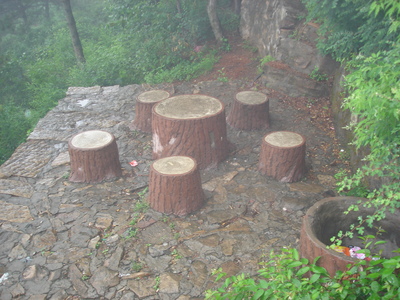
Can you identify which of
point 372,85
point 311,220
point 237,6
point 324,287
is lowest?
point 311,220

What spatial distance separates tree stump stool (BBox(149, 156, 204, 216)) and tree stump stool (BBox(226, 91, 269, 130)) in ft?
7.19

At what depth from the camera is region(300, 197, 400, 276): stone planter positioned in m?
3.26

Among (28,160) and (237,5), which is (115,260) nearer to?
(28,160)

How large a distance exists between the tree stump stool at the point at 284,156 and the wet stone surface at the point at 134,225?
13cm

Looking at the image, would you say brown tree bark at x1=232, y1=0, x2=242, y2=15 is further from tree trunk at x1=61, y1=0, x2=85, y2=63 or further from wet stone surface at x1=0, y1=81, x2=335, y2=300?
wet stone surface at x1=0, y1=81, x2=335, y2=300

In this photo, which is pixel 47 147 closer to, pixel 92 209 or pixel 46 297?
pixel 92 209

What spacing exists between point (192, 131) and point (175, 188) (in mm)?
1120

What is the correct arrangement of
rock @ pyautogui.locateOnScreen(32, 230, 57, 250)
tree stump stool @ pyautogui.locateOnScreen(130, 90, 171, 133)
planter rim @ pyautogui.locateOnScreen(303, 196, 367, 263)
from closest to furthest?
1. planter rim @ pyautogui.locateOnScreen(303, 196, 367, 263)
2. rock @ pyautogui.locateOnScreen(32, 230, 57, 250)
3. tree stump stool @ pyautogui.locateOnScreen(130, 90, 171, 133)

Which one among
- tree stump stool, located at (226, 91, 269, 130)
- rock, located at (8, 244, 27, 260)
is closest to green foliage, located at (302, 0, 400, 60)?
tree stump stool, located at (226, 91, 269, 130)

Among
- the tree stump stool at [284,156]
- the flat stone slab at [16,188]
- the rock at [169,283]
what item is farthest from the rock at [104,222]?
the tree stump stool at [284,156]

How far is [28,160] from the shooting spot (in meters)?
6.28

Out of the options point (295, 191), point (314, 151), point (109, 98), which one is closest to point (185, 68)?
point (109, 98)

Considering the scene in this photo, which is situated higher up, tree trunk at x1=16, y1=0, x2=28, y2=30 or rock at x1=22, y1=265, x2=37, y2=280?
tree trunk at x1=16, y1=0, x2=28, y2=30

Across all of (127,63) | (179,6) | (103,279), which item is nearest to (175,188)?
(103,279)
